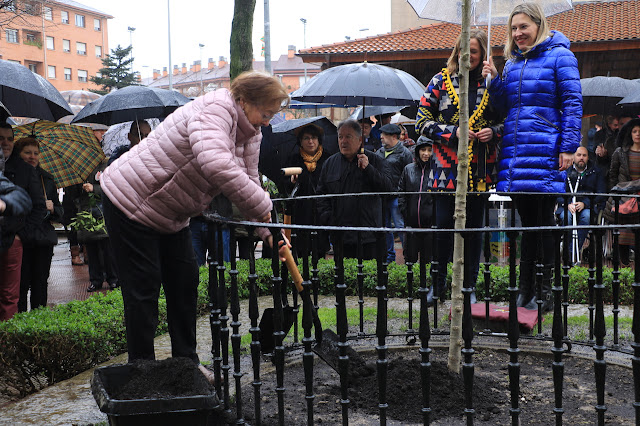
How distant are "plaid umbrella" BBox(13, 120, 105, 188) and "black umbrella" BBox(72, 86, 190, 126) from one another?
0.35 m

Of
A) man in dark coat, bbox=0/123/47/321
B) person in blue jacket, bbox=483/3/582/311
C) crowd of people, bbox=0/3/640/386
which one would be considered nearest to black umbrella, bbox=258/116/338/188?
crowd of people, bbox=0/3/640/386

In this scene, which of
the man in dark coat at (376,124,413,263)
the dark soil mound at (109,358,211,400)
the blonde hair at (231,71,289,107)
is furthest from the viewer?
the man in dark coat at (376,124,413,263)

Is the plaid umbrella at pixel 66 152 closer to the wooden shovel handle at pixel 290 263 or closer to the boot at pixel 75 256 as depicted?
the boot at pixel 75 256

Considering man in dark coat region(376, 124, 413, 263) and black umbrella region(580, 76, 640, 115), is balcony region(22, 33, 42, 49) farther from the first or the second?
black umbrella region(580, 76, 640, 115)

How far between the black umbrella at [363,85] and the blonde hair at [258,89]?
3.90 m

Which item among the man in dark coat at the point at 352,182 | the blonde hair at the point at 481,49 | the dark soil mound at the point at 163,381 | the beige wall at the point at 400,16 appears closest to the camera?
the dark soil mound at the point at 163,381

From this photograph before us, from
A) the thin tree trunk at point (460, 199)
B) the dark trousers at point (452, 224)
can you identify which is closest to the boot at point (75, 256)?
the dark trousers at point (452, 224)

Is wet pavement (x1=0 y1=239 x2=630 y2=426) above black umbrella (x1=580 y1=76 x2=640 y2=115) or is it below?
below

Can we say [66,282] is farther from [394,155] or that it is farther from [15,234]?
[394,155]

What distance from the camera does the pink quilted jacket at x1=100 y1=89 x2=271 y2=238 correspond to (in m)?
3.33

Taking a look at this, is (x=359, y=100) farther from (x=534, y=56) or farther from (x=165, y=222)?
(x=165, y=222)

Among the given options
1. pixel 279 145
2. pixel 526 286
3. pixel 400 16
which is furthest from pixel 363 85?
pixel 400 16

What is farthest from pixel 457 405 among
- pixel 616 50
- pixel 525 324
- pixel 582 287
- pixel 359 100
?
pixel 616 50

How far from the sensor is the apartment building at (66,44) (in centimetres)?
6309
